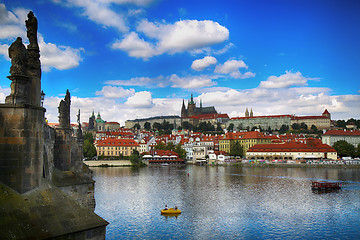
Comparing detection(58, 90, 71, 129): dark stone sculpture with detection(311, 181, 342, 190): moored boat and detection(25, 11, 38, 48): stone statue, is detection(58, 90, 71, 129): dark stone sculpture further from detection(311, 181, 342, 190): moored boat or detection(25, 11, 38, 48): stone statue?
detection(311, 181, 342, 190): moored boat

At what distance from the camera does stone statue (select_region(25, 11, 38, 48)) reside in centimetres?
1220

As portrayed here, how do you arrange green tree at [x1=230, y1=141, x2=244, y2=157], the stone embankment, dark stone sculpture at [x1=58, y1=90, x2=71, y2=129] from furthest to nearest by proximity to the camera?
green tree at [x1=230, y1=141, x2=244, y2=157], the stone embankment, dark stone sculpture at [x1=58, y1=90, x2=71, y2=129]

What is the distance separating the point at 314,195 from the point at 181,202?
18080 mm

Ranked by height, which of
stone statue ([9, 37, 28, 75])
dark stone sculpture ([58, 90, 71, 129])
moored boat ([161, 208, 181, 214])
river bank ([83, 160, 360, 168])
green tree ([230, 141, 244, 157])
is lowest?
river bank ([83, 160, 360, 168])

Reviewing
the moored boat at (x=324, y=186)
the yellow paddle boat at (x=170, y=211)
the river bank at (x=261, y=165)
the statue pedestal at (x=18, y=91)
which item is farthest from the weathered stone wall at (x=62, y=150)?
the river bank at (x=261, y=165)

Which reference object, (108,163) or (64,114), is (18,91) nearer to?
(64,114)

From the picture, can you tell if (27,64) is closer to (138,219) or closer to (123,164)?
(138,219)

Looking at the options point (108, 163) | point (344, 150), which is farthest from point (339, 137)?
point (108, 163)

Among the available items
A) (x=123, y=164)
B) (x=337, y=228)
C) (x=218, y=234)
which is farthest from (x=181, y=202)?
(x=123, y=164)

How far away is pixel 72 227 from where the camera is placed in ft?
37.3

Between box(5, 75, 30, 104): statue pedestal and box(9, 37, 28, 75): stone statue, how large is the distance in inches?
7.0

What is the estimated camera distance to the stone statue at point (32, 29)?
480 inches

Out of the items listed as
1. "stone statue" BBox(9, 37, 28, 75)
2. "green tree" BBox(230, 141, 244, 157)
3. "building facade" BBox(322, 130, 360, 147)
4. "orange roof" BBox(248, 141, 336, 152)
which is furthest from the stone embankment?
"stone statue" BBox(9, 37, 28, 75)

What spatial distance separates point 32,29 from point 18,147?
4520 millimetres
